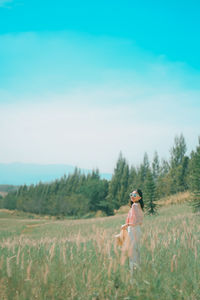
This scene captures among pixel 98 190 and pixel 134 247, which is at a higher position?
pixel 98 190

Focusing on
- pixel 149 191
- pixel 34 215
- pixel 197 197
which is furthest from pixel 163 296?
pixel 34 215

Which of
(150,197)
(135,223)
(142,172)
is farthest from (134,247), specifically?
(142,172)

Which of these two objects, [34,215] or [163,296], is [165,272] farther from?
[34,215]

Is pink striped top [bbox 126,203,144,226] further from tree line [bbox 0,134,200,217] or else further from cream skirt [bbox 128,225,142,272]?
tree line [bbox 0,134,200,217]

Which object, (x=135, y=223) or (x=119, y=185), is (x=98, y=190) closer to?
(x=119, y=185)

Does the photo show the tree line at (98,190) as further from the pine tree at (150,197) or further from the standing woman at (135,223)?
the standing woman at (135,223)

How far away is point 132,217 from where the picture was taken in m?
3.96

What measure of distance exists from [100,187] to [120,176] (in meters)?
5.71

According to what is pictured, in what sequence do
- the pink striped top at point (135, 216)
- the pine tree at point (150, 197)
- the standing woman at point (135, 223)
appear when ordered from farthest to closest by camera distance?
the pine tree at point (150, 197) → the pink striped top at point (135, 216) → the standing woman at point (135, 223)

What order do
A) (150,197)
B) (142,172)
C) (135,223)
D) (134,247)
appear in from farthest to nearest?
(142,172) < (150,197) < (135,223) < (134,247)

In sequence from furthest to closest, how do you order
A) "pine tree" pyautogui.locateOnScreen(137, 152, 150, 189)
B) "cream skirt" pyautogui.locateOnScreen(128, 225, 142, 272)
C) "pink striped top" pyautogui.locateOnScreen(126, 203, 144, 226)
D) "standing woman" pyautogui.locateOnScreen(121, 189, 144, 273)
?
"pine tree" pyautogui.locateOnScreen(137, 152, 150, 189), "pink striped top" pyautogui.locateOnScreen(126, 203, 144, 226), "standing woman" pyautogui.locateOnScreen(121, 189, 144, 273), "cream skirt" pyautogui.locateOnScreen(128, 225, 142, 272)

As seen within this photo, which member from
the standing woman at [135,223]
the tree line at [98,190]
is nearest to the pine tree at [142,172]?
the tree line at [98,190]

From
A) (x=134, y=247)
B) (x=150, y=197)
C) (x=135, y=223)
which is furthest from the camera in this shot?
(x=150, y=197)

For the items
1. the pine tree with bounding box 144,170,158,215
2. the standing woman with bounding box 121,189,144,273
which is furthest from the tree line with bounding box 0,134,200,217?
the standing woman with bounding box 121,189,144,273
